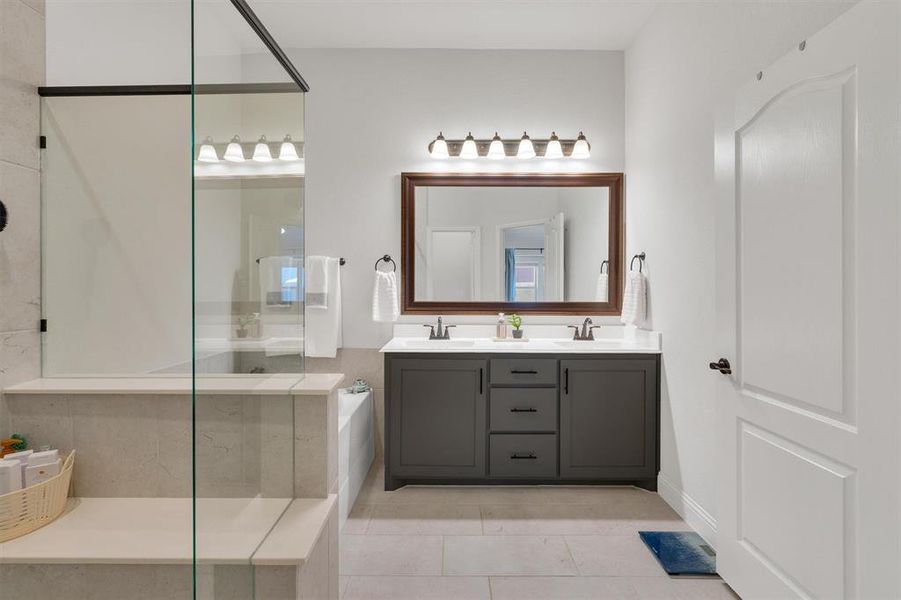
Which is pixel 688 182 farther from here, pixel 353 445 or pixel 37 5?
pixel 37 5

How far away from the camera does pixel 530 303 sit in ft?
11.4

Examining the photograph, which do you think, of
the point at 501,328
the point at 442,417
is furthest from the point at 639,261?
the point at 442,417

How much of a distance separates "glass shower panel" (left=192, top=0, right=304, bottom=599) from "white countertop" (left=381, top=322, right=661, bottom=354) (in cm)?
153

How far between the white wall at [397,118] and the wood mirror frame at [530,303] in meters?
0.09

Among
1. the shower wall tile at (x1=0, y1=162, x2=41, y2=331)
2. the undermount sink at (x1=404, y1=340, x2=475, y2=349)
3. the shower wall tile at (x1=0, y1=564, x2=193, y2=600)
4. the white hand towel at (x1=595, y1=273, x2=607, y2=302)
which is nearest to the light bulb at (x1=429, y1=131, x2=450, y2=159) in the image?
the undermount sink at (x1=404, y1=340, x2=475, y2=349)

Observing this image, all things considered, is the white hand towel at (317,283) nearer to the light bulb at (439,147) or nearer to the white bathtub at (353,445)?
the white bathtub at (353,445)

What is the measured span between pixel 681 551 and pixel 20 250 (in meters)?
2.75

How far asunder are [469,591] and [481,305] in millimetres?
1868

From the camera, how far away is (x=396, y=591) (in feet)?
6.38

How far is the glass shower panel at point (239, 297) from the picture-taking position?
97cm

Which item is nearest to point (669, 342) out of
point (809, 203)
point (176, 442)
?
point (809, 203)

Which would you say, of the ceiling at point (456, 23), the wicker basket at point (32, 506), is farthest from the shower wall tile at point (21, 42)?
the ceiling at point (456, 23)

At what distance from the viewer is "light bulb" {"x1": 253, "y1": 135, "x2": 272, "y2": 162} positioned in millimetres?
1208

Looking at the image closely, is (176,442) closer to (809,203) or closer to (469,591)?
(469,591)
